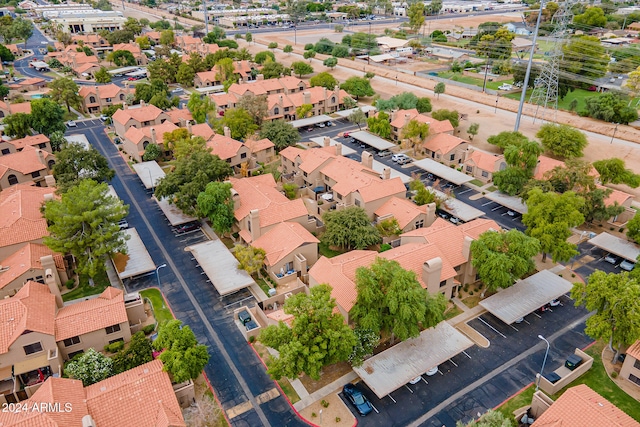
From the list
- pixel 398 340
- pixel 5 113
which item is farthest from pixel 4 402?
pixel 5 113

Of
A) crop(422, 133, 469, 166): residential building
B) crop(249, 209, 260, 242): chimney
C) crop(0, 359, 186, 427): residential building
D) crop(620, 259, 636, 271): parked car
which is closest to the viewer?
crop(0, 359, 186, 427): residential building

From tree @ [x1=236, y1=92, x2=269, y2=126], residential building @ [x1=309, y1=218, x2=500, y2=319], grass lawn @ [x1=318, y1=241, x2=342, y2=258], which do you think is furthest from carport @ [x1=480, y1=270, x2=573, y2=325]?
tree @ [x1=236, y1=92, x2=269, y2=126]

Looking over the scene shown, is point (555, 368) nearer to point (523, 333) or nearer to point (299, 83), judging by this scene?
point (523, 333)

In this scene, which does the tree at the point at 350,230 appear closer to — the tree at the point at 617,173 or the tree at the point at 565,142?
the tree at the point at 617,173

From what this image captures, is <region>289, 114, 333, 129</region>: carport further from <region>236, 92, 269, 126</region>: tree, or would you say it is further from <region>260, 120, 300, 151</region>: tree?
<region>260, 120, 300, 151</region>: tree

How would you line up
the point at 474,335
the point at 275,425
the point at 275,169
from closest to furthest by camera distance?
the point at 275,425 < the point at 474,335 < the point at 275,169

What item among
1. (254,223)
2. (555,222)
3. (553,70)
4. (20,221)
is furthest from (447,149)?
(20,221)
